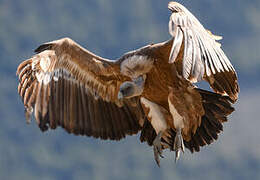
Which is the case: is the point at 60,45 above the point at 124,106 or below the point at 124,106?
above

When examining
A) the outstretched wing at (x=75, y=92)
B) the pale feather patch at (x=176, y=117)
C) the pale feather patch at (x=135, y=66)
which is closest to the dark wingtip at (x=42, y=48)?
the outstretched wing at (x=75, y=92)

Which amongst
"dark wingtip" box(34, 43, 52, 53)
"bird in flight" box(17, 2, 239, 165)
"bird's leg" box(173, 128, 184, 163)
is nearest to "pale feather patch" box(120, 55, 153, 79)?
"bird in flight" box(17, 2, 239, 165)

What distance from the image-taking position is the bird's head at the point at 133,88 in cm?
874

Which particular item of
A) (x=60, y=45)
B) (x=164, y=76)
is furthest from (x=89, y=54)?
(x=164, y=76)

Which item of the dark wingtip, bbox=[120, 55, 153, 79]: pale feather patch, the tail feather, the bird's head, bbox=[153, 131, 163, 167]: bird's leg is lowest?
bbox=[153, 131, 163, 167]: bird's leg

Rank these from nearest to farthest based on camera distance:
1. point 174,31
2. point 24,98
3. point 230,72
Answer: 1. point 174,31
2. point 230,72
3. point 24,98

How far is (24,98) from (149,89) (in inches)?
53.5

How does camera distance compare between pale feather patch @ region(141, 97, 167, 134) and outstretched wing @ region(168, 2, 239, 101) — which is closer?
outstretched wing @ region(168, 2, 239, 101)

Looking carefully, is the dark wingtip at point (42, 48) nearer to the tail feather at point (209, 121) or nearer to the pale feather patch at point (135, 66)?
the pale feather patch at point (135, 66)

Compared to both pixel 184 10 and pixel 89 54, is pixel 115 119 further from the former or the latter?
pixel 184 10

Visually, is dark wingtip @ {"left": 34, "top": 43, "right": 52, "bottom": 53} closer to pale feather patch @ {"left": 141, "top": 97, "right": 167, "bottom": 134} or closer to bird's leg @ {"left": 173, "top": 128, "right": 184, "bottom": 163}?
pale feather patch @ {"left": 141, "top": 97, "right": 167, "bottom": 134}

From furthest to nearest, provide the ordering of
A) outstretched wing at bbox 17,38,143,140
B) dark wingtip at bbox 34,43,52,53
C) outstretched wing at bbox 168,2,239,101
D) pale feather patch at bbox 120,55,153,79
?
dark wingtip at bbox 34,43,52,53, outstretched wing at bbox 17,38,143,140, pale feather patch at bbox 120,55,153,79, outstretched wing at bbox 168,2,239,101

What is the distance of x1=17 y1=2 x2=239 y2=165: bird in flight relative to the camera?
8.72m

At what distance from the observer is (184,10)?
324 inches
